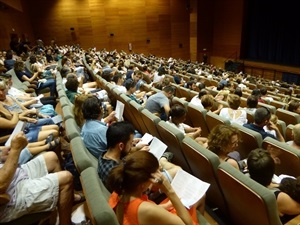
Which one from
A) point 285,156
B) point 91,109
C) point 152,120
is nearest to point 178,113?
point 152,120

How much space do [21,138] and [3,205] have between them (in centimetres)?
33

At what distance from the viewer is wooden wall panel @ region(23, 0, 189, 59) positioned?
12.1 metres

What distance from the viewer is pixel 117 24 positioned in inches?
514

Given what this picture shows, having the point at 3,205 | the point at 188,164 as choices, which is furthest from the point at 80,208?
the point at 188,164

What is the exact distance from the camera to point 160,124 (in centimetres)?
200

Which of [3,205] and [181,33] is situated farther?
[181,33]

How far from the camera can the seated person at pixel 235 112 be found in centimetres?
278

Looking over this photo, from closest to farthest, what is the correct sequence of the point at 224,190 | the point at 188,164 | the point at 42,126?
the point at 224,190, the point at 188,164, the point at 42,126

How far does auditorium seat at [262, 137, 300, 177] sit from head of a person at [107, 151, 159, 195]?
3.69 ft

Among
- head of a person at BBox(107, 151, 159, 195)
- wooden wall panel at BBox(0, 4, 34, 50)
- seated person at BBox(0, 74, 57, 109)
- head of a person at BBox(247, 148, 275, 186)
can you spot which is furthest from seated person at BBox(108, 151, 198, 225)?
wooden wall panel at BBox(0, 4, 34, 50)

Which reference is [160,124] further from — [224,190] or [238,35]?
[238,35]

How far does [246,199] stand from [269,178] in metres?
0.31

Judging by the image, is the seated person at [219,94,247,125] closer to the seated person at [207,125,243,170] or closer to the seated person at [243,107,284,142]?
the seated person at [243,107,284,142]

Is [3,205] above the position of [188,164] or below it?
above
